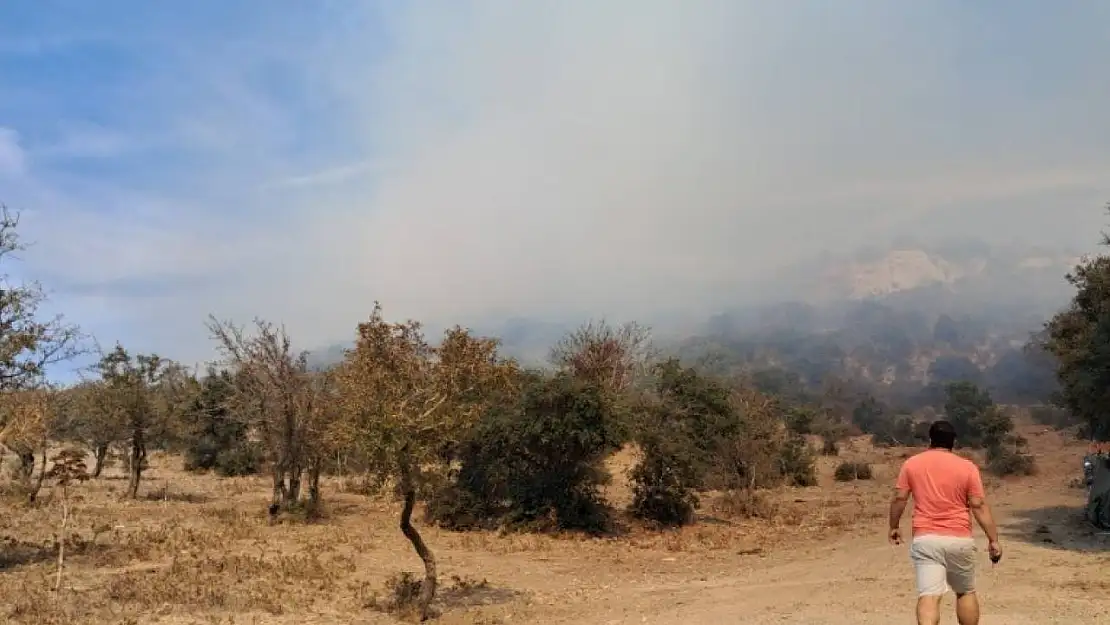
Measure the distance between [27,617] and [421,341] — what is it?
22.2 ft

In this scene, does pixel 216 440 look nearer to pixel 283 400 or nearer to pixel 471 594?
pixel 283 400

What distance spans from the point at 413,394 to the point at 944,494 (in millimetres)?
7566

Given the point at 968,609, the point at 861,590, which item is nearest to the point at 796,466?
the point at 861,590

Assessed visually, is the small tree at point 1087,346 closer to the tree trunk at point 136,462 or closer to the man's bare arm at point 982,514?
the man's bare arm at point 982,514

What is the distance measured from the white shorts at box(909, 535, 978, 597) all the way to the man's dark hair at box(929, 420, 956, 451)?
0.88 m

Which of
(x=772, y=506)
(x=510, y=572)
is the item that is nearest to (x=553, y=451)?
(x=510, y=572)

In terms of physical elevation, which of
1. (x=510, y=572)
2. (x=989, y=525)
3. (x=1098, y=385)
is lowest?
(x=510, y=572)

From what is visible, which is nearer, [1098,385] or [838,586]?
[838,586]

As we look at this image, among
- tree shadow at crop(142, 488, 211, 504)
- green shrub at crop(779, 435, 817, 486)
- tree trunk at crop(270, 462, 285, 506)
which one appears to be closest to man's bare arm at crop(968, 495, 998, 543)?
tree trunk at crop(270, 462, 285, 506)

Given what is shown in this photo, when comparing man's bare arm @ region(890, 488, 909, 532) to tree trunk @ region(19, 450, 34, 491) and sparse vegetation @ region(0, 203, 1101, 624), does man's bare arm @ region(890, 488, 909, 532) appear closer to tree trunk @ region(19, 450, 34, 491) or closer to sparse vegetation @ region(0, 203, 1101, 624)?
sparse vegetation @ region(0, 203, 1101, 624)

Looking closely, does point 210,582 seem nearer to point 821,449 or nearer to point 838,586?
point 838,586

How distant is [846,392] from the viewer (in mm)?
110125

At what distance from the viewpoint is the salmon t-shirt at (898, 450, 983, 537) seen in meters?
7.31

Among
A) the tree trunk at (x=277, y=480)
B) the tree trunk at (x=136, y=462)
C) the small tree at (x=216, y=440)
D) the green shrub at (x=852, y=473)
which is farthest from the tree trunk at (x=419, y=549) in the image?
the green shrub at (x=852, y=473)
